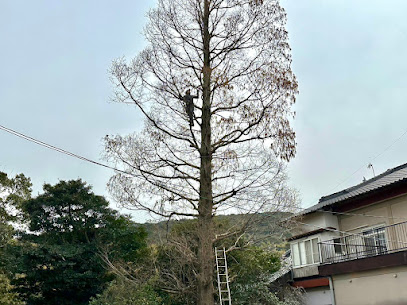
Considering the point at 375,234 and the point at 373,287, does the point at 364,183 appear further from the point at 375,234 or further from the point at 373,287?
the point at 373,287

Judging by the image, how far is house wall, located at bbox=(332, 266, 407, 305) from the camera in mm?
13031

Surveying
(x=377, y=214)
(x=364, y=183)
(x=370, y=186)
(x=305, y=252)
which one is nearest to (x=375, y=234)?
(x=377, y=214)

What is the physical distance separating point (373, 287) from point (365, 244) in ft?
8.06

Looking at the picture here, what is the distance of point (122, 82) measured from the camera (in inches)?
492

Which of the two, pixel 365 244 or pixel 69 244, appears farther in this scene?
pixel 69 244

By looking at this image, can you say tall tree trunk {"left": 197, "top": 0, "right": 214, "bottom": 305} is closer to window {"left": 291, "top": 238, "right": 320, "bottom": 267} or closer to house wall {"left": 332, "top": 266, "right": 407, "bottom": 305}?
house wall {"left": 332, "top": 266, "right": 407, "bottom": 305}

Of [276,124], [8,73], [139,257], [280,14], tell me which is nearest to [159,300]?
[139,257]

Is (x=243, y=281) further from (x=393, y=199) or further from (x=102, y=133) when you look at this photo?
(x=102, y=133)

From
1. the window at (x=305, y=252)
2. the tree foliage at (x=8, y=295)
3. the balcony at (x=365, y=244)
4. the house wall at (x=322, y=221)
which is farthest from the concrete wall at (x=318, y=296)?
the tree foliage at (x=8, y=295)

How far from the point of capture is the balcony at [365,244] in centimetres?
1478

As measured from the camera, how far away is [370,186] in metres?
16.4

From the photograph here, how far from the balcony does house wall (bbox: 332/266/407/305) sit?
79 cm

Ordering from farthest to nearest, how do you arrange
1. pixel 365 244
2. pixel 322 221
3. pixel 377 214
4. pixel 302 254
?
pixel 302 254, pixel 322 221, pixel 365 244, pixel 377 214

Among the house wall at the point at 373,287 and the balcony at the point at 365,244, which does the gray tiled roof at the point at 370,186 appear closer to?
the balcony at the point at 365,244
